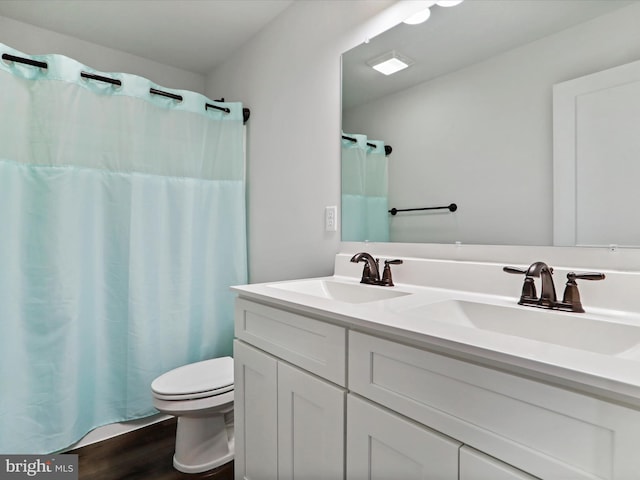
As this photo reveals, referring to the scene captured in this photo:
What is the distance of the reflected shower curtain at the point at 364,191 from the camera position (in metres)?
1.56

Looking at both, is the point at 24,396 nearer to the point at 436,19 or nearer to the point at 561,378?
the point at 561,378

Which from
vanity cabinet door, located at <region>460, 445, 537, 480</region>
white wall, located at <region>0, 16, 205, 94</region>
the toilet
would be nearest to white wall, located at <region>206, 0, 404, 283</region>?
white wall, located at <region>0, 16, 205, 94</region>

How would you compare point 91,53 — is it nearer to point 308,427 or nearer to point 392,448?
point 308,427

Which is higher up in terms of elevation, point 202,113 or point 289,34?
point 289,34

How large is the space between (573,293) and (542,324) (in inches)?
5.0

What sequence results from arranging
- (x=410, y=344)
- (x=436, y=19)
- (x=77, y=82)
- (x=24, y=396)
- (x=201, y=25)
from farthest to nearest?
(x=201, y=25) < (x=77, y=82) < (x=24, y=396) < (x=436, y=19) < (x=410, y=344)

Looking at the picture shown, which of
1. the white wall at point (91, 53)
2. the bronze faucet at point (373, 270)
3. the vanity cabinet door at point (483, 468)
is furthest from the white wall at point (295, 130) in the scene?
the vanity cabinet door at point (483, 468)

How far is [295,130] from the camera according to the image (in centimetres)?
191

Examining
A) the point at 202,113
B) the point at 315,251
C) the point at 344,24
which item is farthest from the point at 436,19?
the point at 202,113

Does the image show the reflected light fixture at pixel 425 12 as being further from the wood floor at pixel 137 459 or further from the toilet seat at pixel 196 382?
the wood floor at pixel 137 459

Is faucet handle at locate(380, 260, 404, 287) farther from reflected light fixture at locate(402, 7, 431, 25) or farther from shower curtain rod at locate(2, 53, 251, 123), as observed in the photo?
shower curtain rod at locate(2, 53, 251, 123)

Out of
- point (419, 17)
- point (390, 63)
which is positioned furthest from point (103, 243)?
point (419, 17)

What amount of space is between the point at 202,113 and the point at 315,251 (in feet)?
3.65

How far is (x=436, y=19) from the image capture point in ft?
4.40
